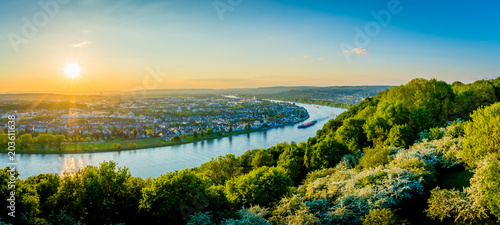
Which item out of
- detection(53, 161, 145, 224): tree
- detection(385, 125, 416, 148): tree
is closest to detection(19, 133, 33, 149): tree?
detection(53, 161, 145, 224): tree

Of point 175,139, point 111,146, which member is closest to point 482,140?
point 175,139

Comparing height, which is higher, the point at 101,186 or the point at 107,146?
the point at 101,186

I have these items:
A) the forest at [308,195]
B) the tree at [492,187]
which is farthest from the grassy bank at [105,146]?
the tree at [492,187]

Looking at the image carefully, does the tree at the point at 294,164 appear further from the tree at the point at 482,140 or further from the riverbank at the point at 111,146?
the riverbank at the point at 111,146

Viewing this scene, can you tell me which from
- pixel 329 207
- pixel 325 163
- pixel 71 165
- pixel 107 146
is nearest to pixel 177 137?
pixel 107 146

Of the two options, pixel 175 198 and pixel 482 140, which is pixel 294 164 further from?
pixel 175 198

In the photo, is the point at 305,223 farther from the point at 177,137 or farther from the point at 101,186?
the point at 177,137
